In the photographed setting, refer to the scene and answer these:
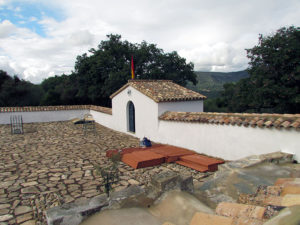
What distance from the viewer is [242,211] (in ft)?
6.82

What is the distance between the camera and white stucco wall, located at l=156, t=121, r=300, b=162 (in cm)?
530

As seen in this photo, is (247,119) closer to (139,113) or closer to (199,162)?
(199,162)

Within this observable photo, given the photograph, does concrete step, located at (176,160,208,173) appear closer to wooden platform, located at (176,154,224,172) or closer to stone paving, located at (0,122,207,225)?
wooden platform, located at (176,154,224,172)

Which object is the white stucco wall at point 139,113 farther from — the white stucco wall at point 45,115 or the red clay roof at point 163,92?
the white stucco wall at point 45,115

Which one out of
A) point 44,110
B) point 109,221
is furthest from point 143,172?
point 44,110

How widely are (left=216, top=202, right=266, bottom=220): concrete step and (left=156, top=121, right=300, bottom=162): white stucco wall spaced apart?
12.2ft

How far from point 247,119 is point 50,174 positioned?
568cm

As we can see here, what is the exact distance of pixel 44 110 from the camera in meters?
18.0

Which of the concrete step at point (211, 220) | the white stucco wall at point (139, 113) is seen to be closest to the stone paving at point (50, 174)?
the white stucco wall at point (139, 113)

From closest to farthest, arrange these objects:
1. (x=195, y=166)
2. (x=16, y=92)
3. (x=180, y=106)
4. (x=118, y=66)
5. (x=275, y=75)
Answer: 1. (x=195, y=166)
2. (x=180, y=106)
3. (x=275, y=75)
4. (x=118, y=66)
5. (x=16, y=92)

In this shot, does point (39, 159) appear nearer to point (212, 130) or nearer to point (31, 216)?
point (31, 216)

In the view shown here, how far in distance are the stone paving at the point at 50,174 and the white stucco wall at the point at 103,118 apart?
15.1 ft

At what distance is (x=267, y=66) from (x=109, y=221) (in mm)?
20824

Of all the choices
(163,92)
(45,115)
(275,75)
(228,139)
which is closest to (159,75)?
(275,75)
